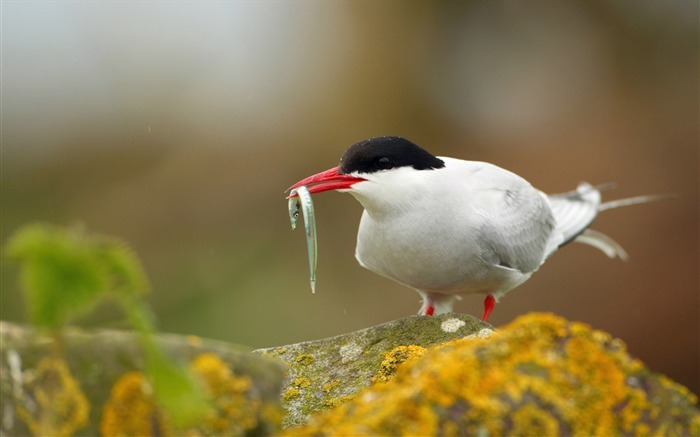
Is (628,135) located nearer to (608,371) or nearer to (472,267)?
(472,267)

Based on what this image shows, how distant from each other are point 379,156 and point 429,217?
1.20 feet

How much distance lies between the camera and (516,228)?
192 inches

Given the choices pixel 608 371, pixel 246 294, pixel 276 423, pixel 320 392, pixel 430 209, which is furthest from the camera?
pixel 246 294

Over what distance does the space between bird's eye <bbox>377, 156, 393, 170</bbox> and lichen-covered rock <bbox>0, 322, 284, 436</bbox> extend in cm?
244

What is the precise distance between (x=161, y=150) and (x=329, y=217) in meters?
2.00

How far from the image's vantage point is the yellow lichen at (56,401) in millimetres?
1888

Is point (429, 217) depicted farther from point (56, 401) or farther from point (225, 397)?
point (56, 401)

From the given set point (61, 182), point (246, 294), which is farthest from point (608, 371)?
point (61, 182)

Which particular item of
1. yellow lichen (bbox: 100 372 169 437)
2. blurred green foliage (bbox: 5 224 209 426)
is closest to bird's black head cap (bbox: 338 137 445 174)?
yellow lichen (bbox: 100 372 169 437)

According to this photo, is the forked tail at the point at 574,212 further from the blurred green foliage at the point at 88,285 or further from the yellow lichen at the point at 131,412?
the blurred green foliage at the point at 88,285

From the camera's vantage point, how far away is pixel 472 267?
4484mm

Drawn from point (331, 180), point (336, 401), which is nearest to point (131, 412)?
point (336, 401)

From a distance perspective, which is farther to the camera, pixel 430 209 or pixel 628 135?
pixel 628 135

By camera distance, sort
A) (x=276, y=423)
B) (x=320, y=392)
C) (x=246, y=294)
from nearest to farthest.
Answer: (x=276, y=423)
(x=320, y=392)
(x=246, y=294)
